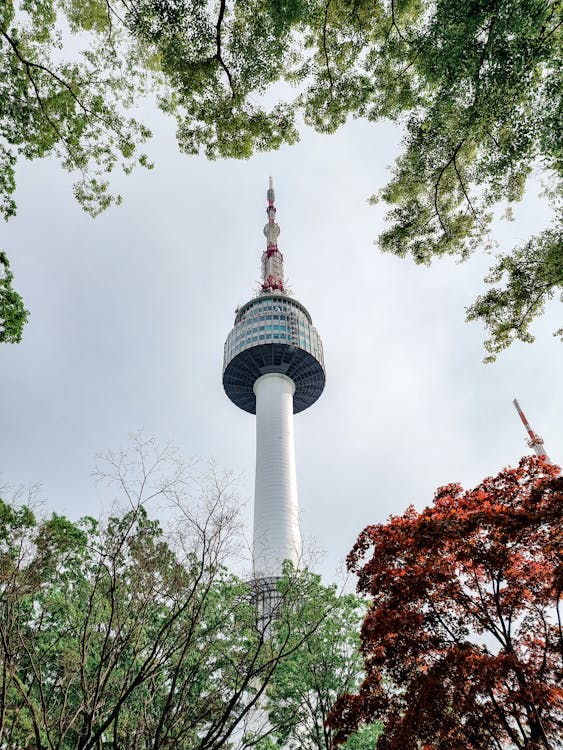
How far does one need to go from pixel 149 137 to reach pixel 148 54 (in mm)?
1429

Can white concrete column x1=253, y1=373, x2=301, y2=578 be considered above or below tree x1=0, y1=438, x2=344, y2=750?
above

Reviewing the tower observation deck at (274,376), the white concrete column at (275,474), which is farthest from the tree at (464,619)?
the tower observation deck at (274,376)

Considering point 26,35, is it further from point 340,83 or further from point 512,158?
point 512,158

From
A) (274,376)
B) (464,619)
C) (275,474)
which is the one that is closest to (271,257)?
(274,376)

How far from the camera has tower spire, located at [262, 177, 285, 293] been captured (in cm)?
5678

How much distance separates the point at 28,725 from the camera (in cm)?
971

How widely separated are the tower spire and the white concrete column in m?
11.8

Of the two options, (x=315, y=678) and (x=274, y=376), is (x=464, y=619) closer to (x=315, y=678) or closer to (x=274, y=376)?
(x=315, y=678)

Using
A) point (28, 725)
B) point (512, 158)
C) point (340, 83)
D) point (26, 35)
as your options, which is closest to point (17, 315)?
point (26, 35)

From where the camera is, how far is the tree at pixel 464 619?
841 centimetres

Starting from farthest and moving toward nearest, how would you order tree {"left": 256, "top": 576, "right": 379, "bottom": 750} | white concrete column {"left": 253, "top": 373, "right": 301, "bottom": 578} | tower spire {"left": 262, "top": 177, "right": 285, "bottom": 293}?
tower spire {"left": 262, "top": 177, "right": 285, "bottom": 293}
white concrete column {"left": 253, "top": 373, "right": 301, "bottom": 578}
tree {"left": 256, "top": 576, "right": 379, "bottom": 750}

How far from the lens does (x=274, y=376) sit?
51.8m

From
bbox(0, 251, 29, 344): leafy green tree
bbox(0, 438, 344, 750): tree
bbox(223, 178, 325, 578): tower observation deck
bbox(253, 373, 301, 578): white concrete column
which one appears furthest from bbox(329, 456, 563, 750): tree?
bbox(223, 178, 325, 578): tower observation deck

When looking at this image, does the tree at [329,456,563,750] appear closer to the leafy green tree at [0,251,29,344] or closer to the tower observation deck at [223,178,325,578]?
the leafy green tree at [0,251,29,344]
